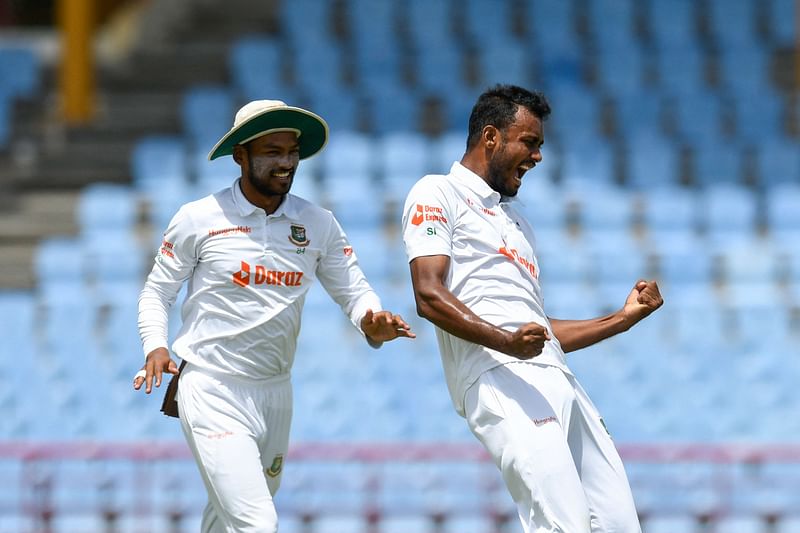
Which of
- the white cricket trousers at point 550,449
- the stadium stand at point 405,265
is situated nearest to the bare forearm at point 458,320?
the white cricket trousers at point 550,449

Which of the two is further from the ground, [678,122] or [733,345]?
[678,122]

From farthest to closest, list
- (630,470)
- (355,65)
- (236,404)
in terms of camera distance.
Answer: (355,65) < (630,470) < (236,404)

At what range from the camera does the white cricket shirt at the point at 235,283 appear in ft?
18.0

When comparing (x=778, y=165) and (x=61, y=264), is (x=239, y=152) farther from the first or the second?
(x=778, y=165)

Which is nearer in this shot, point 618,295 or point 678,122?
point 618,295

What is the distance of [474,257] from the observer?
525 cm

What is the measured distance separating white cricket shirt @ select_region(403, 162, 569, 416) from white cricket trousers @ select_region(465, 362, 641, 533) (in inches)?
3.1

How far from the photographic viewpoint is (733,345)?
36.9 ft

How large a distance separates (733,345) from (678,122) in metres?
3.39

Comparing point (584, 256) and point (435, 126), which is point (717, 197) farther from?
point (435, 126)

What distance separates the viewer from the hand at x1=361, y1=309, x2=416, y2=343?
5191mm

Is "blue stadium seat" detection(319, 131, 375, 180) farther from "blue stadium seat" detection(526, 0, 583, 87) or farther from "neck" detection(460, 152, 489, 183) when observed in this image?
"neck" detection(460, 152, 489, 183)

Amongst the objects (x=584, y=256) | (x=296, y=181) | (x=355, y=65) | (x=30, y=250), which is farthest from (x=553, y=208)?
(x=30, y=250)

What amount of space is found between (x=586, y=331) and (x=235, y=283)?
1.36 meters
